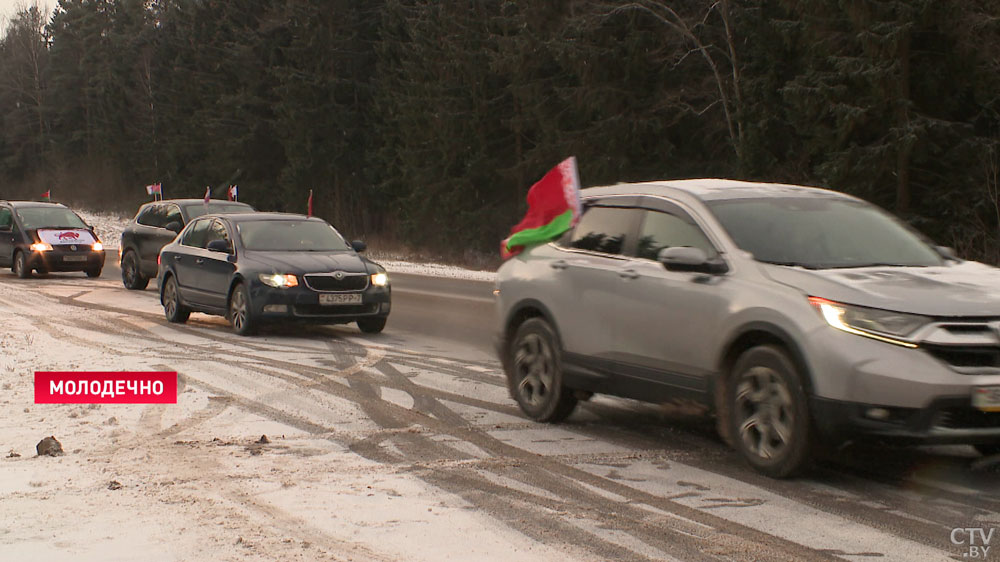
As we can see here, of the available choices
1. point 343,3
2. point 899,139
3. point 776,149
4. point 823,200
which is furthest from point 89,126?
point 823,200

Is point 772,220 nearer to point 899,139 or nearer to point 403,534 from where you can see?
point 403,534

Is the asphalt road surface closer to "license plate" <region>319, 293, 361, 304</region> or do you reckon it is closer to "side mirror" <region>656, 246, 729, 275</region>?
"side mirror" <region>656, 246, 729, 275</region>

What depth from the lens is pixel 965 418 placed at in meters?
6.28

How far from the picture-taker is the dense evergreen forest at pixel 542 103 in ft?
88.0

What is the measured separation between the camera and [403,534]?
5613mm

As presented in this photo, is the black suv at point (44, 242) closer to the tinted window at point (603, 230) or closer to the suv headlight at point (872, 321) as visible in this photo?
the tinted window at point (603, 230)

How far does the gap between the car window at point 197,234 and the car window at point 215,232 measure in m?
0.04

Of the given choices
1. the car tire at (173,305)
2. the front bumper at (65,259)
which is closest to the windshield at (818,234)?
the car tire at (173,305)

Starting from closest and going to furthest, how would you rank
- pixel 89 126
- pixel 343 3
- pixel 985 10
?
pixel 985 10
pixel 343 3
pixel 89 126

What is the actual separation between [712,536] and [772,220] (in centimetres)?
276

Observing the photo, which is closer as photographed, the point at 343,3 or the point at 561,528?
the point at 561,528

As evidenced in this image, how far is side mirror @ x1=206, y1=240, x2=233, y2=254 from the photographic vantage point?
15.4m

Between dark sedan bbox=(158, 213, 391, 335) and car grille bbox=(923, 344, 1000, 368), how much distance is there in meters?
9.52

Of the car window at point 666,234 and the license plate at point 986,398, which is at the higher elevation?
the car window at point 666,234
